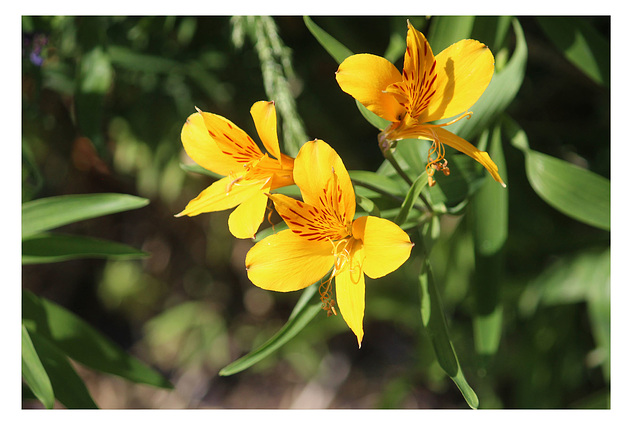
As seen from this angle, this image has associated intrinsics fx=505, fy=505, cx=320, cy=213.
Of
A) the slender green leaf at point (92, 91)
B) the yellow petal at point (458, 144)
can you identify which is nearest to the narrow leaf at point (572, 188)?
the yellow petal at point (458, 144)

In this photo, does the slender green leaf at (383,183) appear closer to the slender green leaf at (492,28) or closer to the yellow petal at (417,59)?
the yellow petal at (417,59)

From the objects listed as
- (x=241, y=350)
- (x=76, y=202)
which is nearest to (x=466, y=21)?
(x=76, y=202)

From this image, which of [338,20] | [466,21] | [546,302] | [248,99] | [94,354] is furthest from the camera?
[248,99]

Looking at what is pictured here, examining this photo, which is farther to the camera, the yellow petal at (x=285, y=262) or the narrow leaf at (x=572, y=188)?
the narrow leaf at (x=572, y=188)

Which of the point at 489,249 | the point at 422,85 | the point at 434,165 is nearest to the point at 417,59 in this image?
the point at 422,85

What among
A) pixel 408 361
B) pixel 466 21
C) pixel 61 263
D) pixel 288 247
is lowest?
pixel 408 361

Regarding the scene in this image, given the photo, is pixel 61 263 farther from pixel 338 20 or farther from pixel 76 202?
pixel 338 20

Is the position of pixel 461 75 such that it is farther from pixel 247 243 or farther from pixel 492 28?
pixel 247 243
